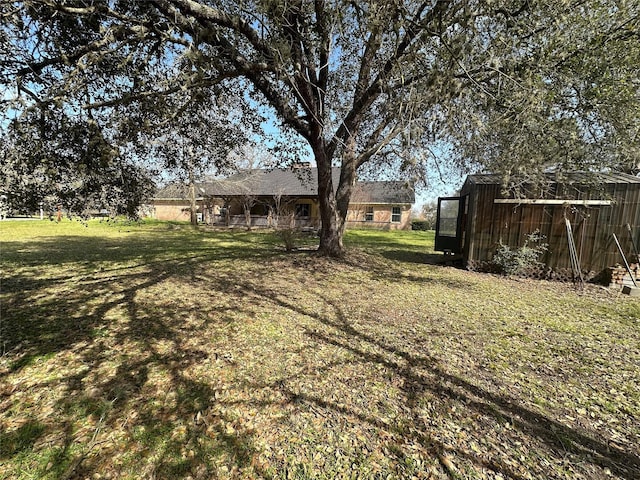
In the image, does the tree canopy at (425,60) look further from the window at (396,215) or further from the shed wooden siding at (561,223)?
the window at (396,215)

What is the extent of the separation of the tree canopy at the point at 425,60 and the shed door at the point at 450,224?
4.55m

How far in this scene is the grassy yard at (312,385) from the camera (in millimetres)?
1977

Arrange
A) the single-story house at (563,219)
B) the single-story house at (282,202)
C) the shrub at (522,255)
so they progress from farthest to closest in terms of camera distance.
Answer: the single-story house at (282,202)
the shrub at (522,255)
the single-story house at (563,219)

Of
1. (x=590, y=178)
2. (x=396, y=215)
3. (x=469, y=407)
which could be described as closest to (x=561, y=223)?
(x=590, y=178)

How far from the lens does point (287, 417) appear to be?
234 cm

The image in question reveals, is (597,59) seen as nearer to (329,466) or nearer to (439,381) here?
(439,381)

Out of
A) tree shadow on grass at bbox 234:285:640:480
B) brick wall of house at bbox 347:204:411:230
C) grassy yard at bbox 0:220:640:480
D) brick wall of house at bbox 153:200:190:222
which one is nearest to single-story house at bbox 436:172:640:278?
grassy yard at bbox 0:220:640:480

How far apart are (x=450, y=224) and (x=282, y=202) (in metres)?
14.7

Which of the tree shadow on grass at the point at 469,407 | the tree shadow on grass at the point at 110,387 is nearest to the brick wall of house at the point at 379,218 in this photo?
the tree shadow on grass at the point at 110,387

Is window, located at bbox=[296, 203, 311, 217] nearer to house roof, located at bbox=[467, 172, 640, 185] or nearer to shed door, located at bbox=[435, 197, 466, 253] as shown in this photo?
shed door, located at bbox=[435, 197, 466, 253]

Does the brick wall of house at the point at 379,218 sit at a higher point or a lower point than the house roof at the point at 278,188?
lower

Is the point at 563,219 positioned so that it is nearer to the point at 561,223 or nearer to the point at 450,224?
the point at 561,223

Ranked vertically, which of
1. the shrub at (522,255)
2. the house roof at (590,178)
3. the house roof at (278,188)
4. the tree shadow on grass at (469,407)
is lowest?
the tree shadow on grass at (469,407)

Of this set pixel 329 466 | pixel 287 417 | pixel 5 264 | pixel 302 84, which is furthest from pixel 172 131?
pixel 329 466
